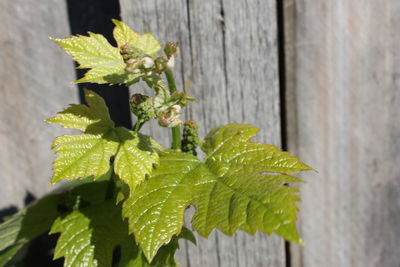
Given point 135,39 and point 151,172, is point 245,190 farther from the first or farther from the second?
point 135,39

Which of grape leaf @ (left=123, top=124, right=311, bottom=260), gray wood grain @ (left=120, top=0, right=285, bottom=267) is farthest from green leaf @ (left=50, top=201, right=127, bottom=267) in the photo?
gray wood grain @ (left=120, top=0, right=285, bottom=267)

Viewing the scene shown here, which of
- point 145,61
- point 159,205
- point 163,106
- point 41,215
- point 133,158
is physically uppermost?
point 145,61

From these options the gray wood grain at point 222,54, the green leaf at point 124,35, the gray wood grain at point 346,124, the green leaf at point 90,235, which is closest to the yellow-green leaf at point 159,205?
the green leaf at point 90,235

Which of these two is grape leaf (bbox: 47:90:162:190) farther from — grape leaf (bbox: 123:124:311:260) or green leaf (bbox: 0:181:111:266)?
green leaf (bbox: 0:181:111:266)

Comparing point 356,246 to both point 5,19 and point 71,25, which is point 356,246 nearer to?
point 71,25

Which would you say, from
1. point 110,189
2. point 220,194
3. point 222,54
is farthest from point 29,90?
point 220,194

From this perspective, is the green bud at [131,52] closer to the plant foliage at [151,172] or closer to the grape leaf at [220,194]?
the plant foliage at [151,172]
